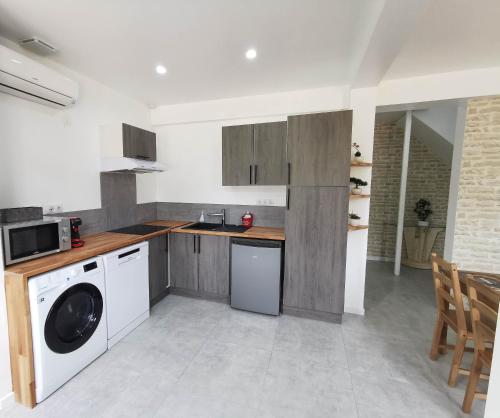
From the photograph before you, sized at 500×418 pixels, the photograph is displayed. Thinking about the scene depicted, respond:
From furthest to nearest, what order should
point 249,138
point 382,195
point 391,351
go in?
point 382,195, point 249,138, point 391,351

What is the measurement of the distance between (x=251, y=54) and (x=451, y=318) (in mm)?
2736

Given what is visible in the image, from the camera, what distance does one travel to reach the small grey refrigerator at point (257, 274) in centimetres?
257

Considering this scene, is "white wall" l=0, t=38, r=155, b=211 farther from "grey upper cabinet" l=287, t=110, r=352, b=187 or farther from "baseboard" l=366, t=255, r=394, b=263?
"baseboard" l=366, t=255, r=394, b=263

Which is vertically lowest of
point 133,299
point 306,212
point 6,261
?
point 133,299

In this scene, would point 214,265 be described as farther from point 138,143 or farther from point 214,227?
point 138,143

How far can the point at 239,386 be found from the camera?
1.72 m

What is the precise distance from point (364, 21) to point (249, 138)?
1515 mm

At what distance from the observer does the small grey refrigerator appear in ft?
8.43

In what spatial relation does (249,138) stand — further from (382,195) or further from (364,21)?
(382,195)

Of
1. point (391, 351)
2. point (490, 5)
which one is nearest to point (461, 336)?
point (391, 351)

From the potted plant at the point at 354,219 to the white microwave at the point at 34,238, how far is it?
271cm

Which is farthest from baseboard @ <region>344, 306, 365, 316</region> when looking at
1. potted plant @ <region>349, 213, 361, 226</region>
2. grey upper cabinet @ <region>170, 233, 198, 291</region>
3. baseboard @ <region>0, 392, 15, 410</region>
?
baseboard @ <region>0, 392, 15, 410</region>

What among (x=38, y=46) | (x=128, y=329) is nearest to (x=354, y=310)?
(x=128, y=329)

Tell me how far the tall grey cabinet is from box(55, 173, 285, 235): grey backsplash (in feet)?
2.08
